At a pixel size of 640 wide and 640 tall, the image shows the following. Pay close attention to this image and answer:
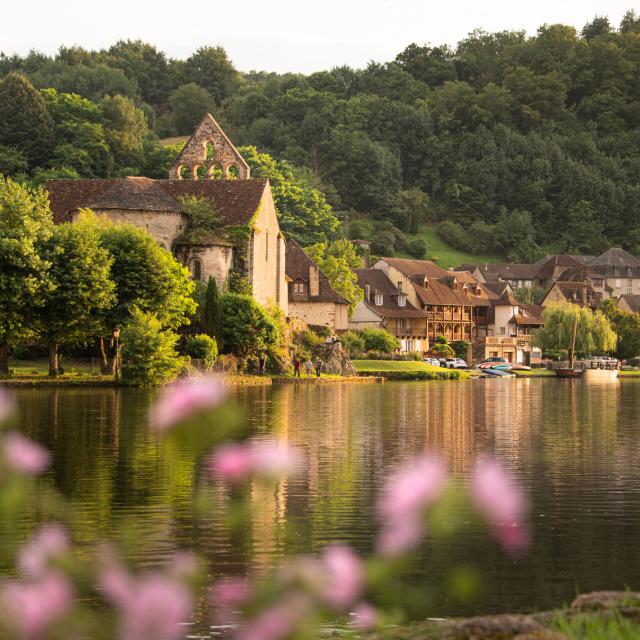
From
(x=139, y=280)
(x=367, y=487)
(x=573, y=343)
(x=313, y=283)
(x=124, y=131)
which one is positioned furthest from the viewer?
(x=124, y=131)

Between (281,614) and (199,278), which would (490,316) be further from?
(281,614)

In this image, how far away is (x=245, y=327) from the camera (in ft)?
252

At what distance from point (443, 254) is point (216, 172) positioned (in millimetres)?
89766

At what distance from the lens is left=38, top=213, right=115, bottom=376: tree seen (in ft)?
198

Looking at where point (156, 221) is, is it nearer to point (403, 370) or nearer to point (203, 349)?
point (203, 349)

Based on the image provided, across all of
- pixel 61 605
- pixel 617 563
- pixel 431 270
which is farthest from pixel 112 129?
pixel 61 605

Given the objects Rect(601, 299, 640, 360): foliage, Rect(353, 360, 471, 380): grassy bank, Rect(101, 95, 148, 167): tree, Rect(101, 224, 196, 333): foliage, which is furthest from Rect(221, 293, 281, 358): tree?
Rect(601, 299, 640, 360): foliage

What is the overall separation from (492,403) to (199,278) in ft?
94.9

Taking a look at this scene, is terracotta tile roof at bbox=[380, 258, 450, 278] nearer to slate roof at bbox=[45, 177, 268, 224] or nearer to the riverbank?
slate roof at bbox=[45, 177, 268, 224]

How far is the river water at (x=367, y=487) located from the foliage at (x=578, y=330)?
7731 centimetres

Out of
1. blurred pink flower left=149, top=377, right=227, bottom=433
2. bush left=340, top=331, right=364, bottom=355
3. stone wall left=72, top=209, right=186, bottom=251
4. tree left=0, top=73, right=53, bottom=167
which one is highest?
tree left=0, top=73, right=53, bottom=167

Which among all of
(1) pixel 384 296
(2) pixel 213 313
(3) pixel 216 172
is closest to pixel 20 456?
(2) pixel 213 313

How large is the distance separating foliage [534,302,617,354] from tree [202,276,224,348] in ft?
193

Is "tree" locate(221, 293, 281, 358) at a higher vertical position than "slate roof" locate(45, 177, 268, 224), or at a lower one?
lower
